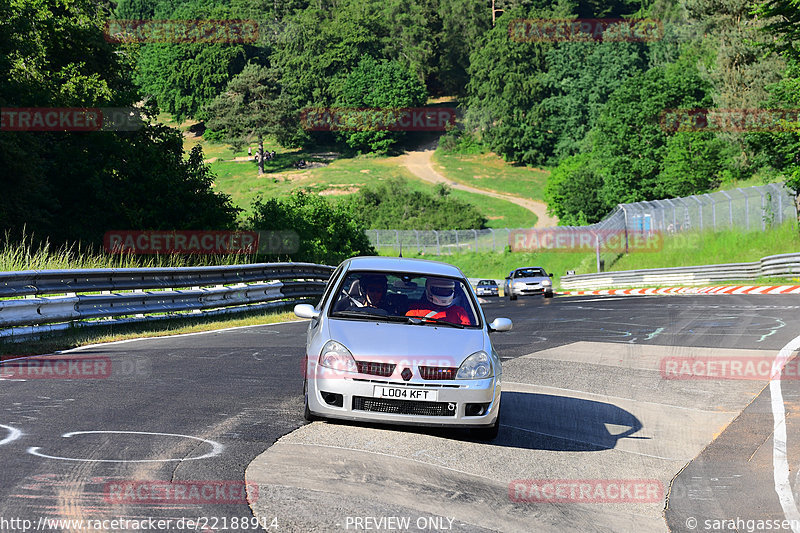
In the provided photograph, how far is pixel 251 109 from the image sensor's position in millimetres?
134500

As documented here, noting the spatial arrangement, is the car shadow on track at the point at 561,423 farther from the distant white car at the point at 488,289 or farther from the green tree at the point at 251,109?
the green tree at the point at 251,109

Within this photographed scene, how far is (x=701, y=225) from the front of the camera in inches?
1807

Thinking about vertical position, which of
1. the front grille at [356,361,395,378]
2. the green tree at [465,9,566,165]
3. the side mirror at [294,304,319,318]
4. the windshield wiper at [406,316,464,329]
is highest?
the green tree at [465,9,566,165]

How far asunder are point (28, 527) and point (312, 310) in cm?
460

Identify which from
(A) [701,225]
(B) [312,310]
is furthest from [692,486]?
(A) [701,225]

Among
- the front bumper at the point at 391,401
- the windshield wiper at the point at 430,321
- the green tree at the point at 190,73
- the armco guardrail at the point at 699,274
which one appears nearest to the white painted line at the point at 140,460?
the front bumper at the point at 391,401

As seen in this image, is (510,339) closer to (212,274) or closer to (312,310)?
(212,274)

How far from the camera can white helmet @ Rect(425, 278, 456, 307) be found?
8977mm

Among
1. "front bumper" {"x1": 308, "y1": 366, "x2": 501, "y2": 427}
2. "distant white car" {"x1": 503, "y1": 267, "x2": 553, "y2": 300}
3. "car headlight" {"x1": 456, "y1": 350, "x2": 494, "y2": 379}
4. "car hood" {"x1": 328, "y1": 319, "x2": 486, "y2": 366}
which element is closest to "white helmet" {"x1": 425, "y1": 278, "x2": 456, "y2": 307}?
"car hood" {"x1": 328, "y1": 319, "x2": 486, "y2": 366}

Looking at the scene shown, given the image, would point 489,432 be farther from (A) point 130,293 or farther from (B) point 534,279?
(B) point 534,279

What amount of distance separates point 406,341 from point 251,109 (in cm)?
13054

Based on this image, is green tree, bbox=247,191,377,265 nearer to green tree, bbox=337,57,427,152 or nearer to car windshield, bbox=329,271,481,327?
car windshield, bbox=329,271,481,327

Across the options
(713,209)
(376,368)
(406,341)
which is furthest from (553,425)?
(713,209)

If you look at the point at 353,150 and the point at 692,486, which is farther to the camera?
the point at 353,150
